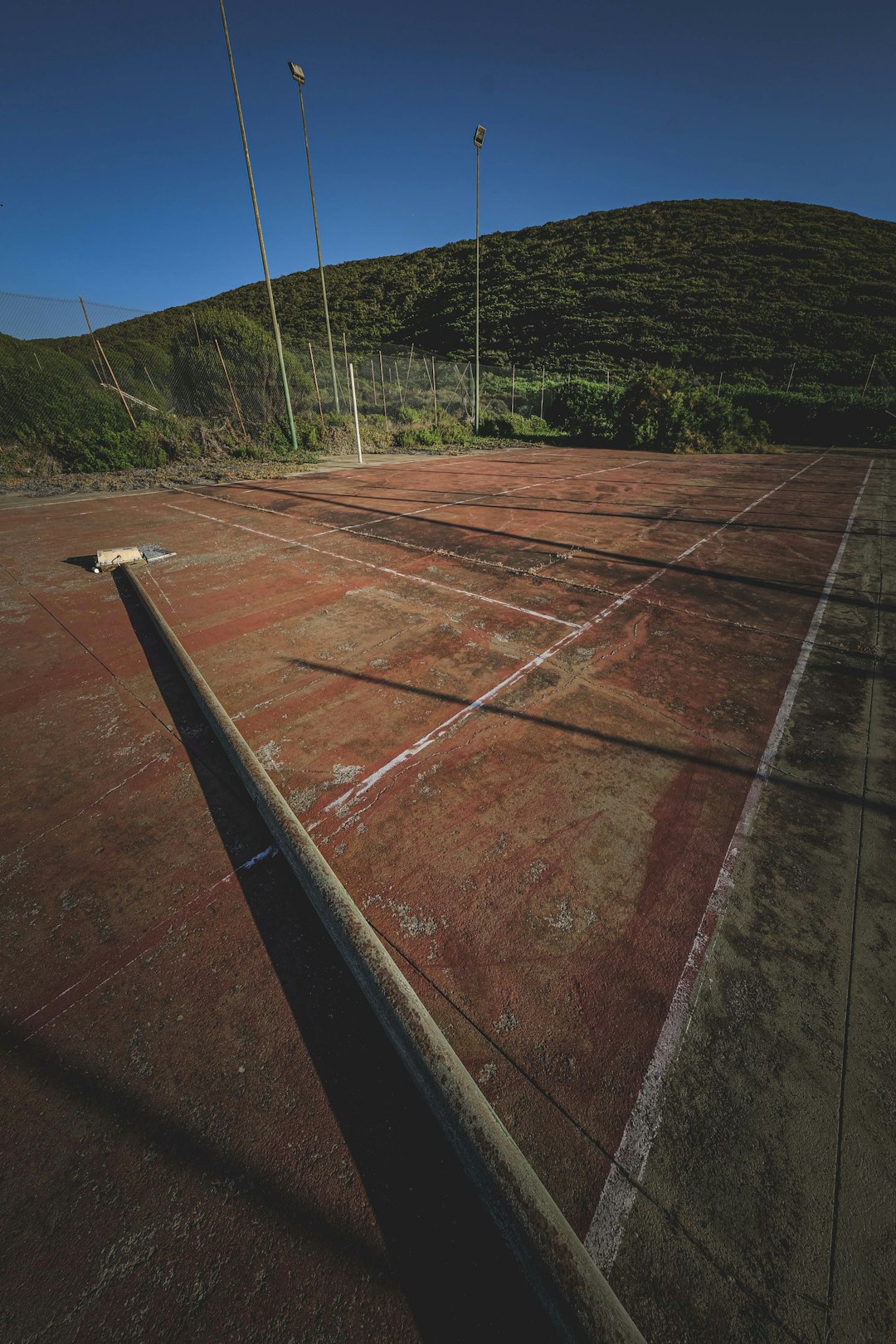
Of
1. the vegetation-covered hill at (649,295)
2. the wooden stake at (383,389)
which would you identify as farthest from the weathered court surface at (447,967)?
the vegetation-covered hill at (649,295)

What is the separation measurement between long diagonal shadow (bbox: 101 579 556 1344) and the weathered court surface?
10mm

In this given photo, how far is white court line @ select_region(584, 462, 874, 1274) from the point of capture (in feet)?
4.53

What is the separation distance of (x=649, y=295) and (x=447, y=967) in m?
62.7

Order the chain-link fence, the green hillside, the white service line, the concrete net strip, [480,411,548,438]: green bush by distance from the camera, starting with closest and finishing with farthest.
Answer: the concrete net strip, the white service line, the chain-link fence, the green hillside, [480,411,548,438]: green bush

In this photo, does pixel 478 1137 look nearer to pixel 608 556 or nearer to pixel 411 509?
pixel 608 556

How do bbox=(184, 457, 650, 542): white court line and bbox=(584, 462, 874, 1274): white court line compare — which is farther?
bbox=(184, 457, 650, 542): white court line

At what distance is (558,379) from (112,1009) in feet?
129

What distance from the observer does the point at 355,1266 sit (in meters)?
1.35

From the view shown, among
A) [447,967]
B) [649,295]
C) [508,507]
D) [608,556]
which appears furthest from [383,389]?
[649,295]

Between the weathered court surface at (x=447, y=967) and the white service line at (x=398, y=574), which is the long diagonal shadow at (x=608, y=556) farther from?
the weathered court surface at (x=447, y=967)

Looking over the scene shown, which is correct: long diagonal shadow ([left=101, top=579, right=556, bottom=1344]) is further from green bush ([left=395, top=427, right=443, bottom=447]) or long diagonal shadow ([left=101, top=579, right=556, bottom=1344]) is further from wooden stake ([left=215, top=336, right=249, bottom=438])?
green bush ([left=395, top=427, right=443, bottom=447])

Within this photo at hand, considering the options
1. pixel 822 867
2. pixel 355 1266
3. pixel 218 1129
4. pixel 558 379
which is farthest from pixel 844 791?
pixel 558 379

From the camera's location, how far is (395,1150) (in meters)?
1.55

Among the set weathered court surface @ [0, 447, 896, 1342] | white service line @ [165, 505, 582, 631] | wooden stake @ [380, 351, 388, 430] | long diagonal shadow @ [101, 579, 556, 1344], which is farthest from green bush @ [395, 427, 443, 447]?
long diagonal shadow @ [101, 579, 556, 1344]
